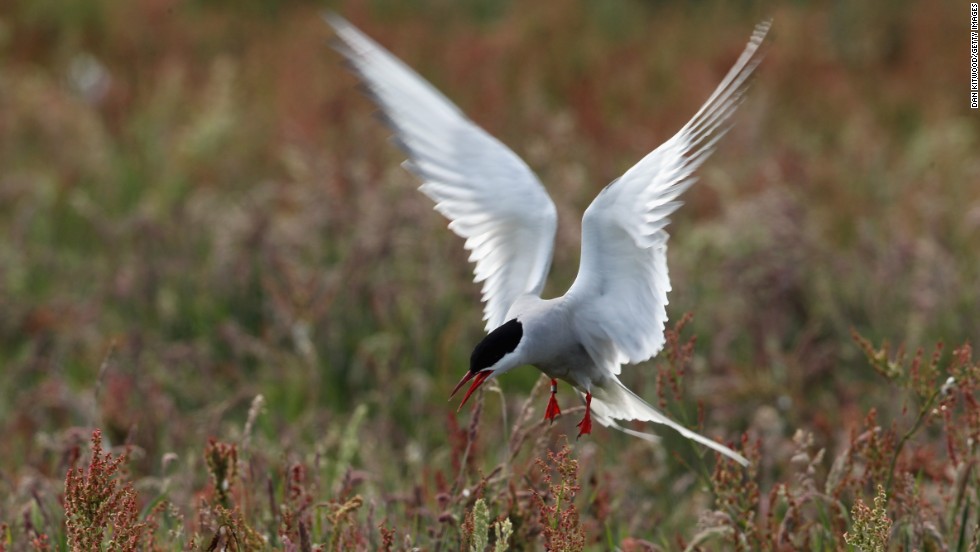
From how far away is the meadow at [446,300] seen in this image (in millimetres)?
2830

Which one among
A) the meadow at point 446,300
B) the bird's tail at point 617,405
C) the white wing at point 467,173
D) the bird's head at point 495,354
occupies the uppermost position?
the white wing at point 467,173

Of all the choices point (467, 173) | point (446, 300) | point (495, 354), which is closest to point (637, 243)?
point (495, 354)

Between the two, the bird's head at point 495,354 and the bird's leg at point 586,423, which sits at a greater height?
the bird's head at point 495,354

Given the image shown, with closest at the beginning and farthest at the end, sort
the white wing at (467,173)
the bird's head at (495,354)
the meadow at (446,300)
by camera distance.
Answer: the bird's head at (495,354) < the meadow at (446,300) < the white wing at (467,173)

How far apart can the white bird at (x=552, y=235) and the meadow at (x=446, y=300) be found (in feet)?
0.35

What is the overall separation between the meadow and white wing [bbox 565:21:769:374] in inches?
3.9

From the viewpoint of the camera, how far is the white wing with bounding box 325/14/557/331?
3021 millimetres

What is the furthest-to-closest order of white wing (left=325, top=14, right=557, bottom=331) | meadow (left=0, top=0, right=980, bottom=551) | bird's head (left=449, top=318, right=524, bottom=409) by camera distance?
white wing (left=325, top=14, right=557, bottom=331)
meadow (left=0, top=0, right=980, bottom=551)
bird's head (left=449, top=318, right=524, bottom=409)

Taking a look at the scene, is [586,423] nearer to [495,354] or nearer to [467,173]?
[495,354]

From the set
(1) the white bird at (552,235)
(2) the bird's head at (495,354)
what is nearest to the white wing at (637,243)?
(1) the white bird at (552,235)

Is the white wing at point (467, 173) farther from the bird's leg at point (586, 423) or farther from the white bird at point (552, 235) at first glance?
the bird's leg at point (586, 423)

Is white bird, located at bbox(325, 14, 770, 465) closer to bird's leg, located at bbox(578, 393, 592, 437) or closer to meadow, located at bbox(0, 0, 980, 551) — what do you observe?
bird's leg, located at bbox(578, 393, 592, 437)

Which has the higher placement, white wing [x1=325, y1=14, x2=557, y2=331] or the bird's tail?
white wing [x1=325, y1=14, x2=557, y2=331]

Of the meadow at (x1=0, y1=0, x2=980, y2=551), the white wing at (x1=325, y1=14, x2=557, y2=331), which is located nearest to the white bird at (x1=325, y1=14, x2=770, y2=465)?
the white wing at (x1=325, y1=14, x2=557, y2=331)
